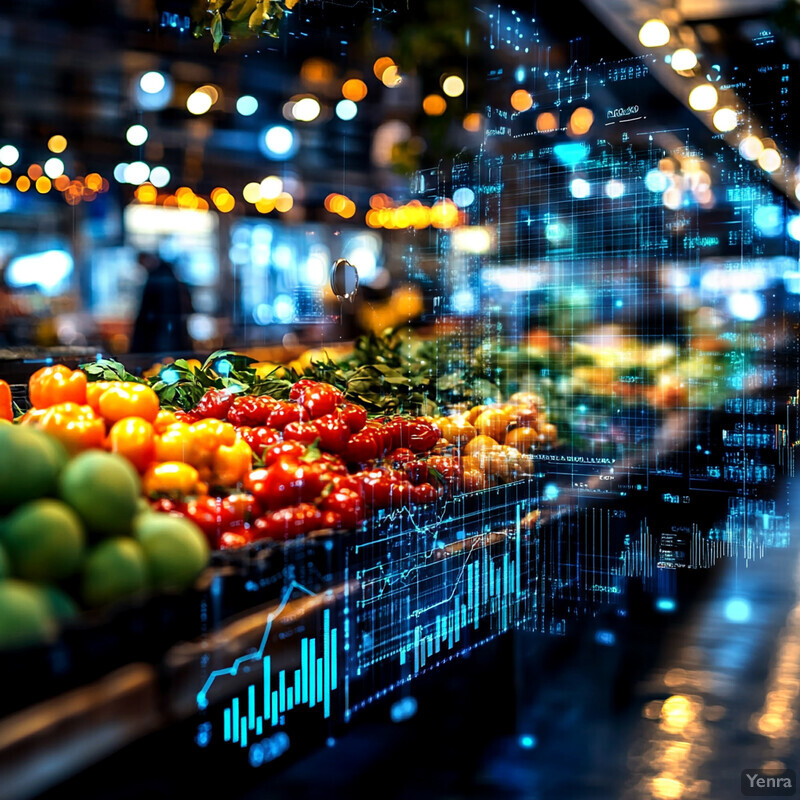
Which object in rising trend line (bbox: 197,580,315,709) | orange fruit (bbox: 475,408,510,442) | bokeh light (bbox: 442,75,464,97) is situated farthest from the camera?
bokeh light (bbox: 442,75,464,97)

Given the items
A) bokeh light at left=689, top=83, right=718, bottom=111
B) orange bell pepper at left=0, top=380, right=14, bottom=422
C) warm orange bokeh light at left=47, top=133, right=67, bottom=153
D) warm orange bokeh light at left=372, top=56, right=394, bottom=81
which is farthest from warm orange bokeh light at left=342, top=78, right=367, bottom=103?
warm orange bokeh light at left=47, top=133, right=67, bottom=153

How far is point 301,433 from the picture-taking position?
6.01ft

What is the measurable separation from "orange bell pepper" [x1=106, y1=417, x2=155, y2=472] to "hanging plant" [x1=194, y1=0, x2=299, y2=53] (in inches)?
48.5

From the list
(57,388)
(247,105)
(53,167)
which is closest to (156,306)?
(247,105)

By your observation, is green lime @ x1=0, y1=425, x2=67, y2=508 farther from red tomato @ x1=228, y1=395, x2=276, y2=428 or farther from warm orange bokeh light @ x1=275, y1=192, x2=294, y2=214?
warm orange bokeh light @ x1=275, y1=192, x2=294, y2=214

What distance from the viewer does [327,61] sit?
3152 millimetres

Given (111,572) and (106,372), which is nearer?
(111,572)

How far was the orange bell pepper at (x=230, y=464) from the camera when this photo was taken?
1581 millimetres

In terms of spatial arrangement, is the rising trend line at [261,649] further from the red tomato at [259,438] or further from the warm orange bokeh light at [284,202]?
the warm orange bokeh light at [284,202]

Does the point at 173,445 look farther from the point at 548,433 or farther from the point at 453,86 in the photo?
the point at 453,86

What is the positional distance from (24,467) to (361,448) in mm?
956

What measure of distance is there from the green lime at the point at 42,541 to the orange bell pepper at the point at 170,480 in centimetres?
35

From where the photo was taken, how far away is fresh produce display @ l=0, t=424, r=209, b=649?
98 centimetres

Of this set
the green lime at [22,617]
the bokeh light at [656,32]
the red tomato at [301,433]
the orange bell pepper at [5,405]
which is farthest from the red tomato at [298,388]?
the bokeh light at [656,32]
